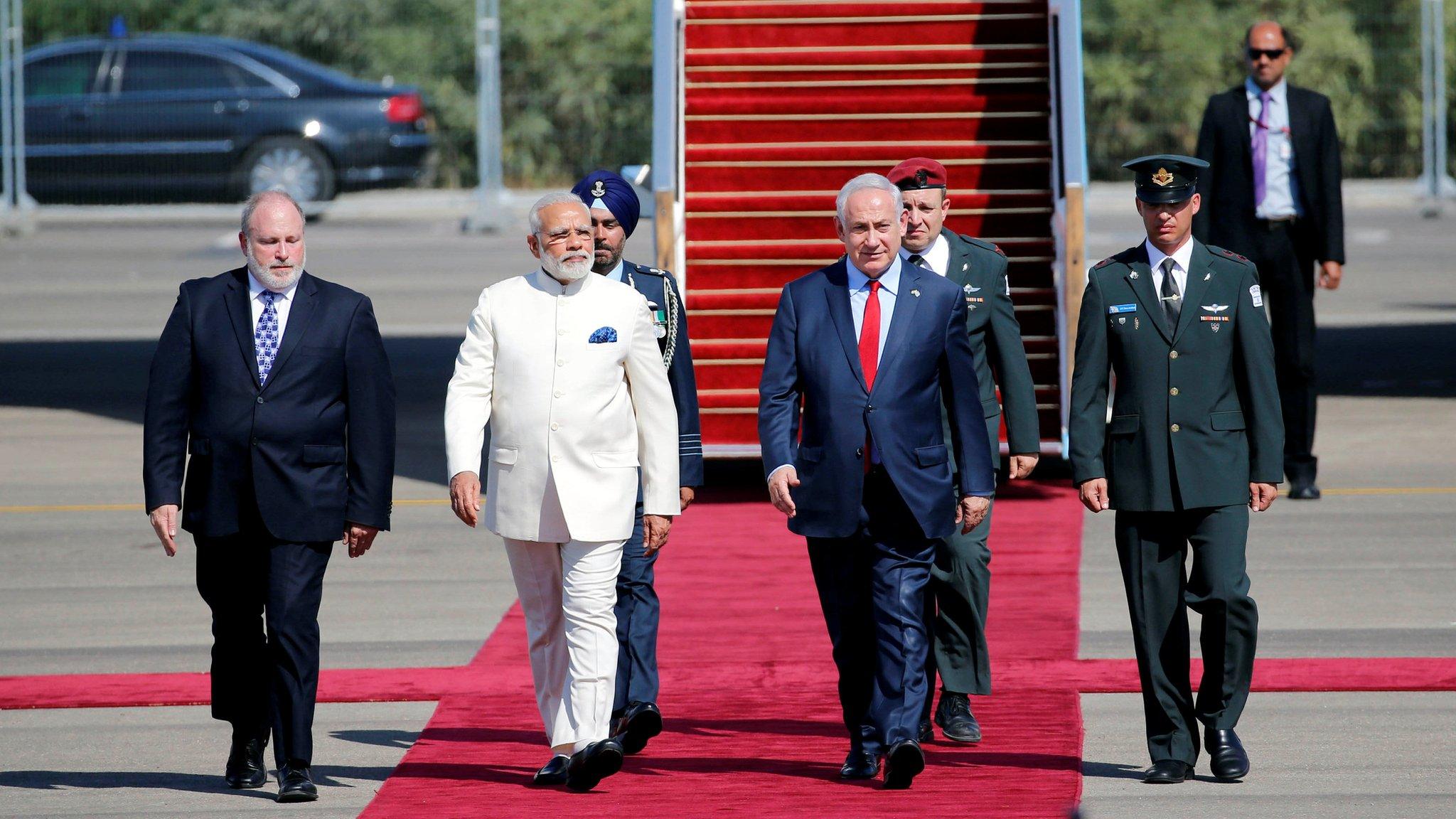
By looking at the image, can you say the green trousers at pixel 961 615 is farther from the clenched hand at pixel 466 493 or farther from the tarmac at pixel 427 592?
the clenched hand at pixel 466 493

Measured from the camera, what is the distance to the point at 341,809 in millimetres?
5984

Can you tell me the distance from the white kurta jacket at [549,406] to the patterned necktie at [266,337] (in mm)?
529

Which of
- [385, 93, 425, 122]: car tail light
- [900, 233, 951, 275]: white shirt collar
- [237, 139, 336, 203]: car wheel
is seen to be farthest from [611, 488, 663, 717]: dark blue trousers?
[237, 139, 336, 203]: car wheel

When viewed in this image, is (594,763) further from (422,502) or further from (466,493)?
(422,502)

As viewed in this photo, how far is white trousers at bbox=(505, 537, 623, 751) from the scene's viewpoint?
603 cm

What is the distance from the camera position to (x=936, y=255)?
6.84m

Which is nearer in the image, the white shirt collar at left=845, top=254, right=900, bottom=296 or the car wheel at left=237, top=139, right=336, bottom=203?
the white shirt collar at left=845, top=254, right=900, bottom=296

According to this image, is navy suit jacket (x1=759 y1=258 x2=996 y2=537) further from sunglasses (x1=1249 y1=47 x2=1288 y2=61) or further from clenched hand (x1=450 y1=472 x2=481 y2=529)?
sunglasses (x1=1249 y1=47 x2=1288 y2=61)

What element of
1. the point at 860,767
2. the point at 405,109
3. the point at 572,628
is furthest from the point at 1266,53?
the point at 405,109

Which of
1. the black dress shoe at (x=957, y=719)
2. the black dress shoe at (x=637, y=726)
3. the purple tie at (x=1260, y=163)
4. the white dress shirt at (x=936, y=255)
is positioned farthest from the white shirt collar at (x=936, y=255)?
the purple tie at (x=1260, y=163)

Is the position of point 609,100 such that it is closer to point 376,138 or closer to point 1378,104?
point 376,138

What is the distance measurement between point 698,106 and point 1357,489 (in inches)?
168

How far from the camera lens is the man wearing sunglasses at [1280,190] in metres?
10.4

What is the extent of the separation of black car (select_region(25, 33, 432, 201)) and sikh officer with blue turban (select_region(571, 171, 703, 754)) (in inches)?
676
